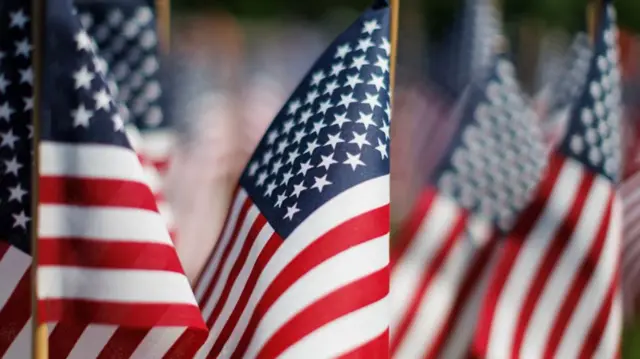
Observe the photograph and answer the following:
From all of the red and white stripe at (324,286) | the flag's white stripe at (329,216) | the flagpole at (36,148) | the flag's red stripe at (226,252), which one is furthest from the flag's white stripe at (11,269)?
the flag's white stripe at (329,216)

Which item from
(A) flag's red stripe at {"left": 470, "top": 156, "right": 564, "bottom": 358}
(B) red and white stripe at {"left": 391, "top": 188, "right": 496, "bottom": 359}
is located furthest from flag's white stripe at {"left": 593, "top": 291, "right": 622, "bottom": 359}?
(B) red and white stripe at {"left": 391, "top": 188, "right": 496, "bottom": 359}

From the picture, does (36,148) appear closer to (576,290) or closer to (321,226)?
(321,226)

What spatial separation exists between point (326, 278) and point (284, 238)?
0.23 metres

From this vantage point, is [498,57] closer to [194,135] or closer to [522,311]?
[522,311]

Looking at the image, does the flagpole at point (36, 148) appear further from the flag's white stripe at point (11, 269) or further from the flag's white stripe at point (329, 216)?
the flag's white stripe at point (329, 216)

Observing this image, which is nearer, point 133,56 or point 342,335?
point 342,335

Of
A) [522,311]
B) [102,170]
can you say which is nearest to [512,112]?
[522,311]

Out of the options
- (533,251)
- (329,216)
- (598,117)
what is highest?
(598,117)

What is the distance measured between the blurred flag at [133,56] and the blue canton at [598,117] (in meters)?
2.30

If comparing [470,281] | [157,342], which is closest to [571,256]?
[470,281]

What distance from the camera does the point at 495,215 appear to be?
4.93m

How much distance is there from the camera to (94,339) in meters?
3.69

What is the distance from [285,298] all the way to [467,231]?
153 cm

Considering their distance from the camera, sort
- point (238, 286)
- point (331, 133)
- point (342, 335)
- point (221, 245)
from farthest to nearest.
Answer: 1. point (221, 245)
2. point (238, 286)
3. point (331, 133)
4. point (342, 335)
